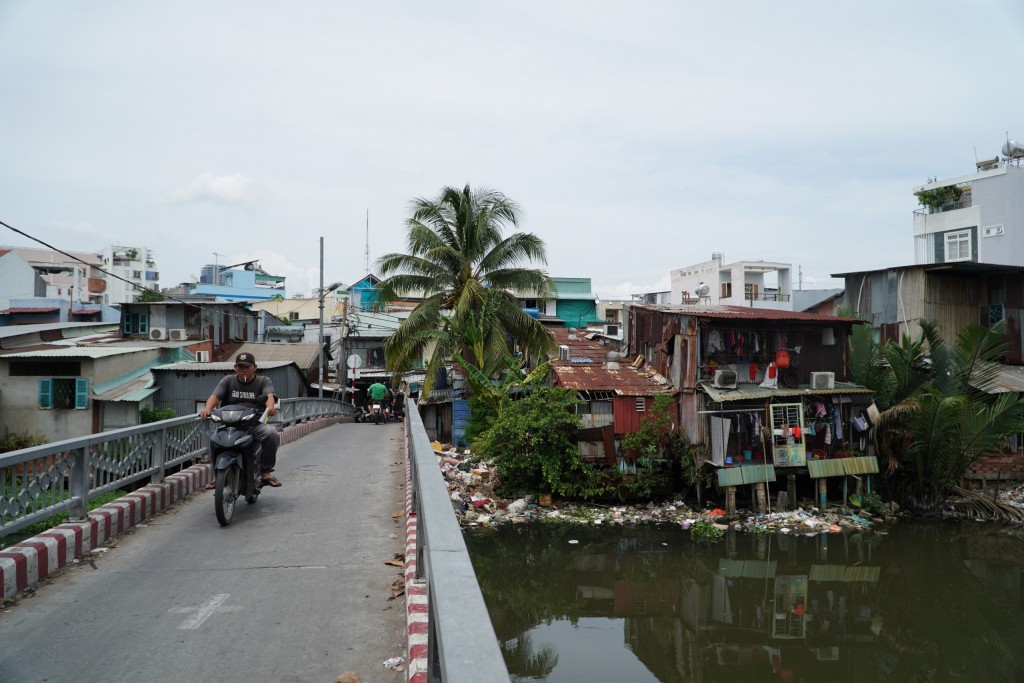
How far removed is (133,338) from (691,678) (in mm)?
28910

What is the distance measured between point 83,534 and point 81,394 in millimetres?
19833

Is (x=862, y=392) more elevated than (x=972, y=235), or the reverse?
(x=972, y=235)

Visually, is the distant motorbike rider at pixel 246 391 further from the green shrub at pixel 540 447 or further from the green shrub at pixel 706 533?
the green shrub at pixel 706 533

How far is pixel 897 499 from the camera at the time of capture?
2075 centimetres

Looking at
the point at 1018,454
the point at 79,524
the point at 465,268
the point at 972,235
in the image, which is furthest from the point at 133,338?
the point at 972,235

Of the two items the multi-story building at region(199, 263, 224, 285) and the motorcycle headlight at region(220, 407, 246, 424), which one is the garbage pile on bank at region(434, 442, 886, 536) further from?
the multi-story building at region(199, 263, 224, 285)

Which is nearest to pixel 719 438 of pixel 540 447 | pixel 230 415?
pixel 540 447

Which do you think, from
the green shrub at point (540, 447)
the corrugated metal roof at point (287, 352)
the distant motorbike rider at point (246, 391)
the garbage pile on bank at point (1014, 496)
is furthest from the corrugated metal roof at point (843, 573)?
the corrugated metal roof at point (287, 352)

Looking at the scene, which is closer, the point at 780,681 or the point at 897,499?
the point at 780,681

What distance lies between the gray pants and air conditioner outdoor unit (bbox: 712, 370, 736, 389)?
1396cm

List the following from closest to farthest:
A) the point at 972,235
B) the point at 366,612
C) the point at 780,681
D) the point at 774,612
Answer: the point at 366,612
the point at 780,681
the point at 774,612
the point at 972,235

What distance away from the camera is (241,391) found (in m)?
7.56

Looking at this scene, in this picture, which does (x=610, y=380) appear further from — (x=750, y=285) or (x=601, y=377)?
(x=750, y=285)

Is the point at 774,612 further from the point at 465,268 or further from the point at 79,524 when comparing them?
the point at 465,268
